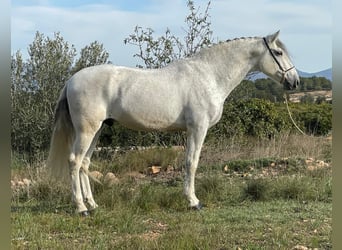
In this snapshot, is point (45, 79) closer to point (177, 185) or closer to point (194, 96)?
point (177, 185)

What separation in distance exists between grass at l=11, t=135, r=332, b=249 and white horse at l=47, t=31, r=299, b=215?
395 mm

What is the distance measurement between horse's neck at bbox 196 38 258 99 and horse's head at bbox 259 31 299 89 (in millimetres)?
153

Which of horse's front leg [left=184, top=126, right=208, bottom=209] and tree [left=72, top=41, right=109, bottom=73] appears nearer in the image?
horse's front leg [left=184, top=126, right=208, bottom=209]

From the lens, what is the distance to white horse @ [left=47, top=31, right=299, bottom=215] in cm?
529

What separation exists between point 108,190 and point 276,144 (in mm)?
5712

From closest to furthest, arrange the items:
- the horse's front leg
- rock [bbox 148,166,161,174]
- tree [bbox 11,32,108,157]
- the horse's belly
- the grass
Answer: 1. the grass
2. the horse's belly
3. the horse's front leg
4. rock [bbox 148,166,161,174]
5. tree [bbox 11,32,108,157]

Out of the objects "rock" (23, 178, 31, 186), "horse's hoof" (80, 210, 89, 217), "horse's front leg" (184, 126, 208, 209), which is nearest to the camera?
"horse's hoof" (80, 210, 89, 217)

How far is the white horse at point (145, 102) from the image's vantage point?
5.29 meters

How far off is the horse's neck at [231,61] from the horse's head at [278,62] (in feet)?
0.50

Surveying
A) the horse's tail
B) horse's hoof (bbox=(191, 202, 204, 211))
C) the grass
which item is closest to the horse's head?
the grass

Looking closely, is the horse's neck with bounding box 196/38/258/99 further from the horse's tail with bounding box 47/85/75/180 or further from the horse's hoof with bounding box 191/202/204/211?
the horse's tail with bounding box 47/85/75/180

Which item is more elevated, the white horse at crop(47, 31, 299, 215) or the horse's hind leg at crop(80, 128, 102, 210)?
the white horse at crop(47, 31, 299, 215)

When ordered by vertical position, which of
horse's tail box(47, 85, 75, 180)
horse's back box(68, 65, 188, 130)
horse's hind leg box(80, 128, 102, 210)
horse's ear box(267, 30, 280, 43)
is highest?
horse's ear box(267, 30, 280, 43)

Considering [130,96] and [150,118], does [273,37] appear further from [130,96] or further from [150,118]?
[130,96]
